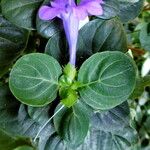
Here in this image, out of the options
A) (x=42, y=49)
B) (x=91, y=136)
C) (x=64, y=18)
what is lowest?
(x=91, y=136)

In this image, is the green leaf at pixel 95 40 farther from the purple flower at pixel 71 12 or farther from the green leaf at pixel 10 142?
the green leaf at pixel 10 142

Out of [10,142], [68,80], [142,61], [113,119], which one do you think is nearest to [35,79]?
[68,80]

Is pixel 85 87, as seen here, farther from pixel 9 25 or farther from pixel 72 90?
pixel 9 25

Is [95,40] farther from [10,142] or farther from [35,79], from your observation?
[10,142]

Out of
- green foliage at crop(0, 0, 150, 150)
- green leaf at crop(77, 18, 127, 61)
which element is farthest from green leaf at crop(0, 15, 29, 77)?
green leaf at crop(77, 18, 127, 61)

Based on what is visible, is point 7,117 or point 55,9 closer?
point 55,9

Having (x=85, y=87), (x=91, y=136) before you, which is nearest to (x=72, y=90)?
(x=85, y=87)

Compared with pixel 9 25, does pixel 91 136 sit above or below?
below
